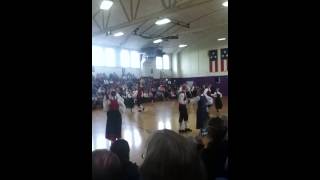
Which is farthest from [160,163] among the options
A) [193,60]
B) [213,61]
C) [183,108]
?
[193,60]

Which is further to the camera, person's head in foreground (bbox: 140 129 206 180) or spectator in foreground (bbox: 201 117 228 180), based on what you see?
spectator in foreground (bbox: 201 117 228 180)

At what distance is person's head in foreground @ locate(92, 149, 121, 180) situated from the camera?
0.93 meters

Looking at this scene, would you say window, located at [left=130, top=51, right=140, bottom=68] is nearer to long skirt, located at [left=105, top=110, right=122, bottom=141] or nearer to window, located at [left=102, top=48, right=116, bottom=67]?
window, located at [left=102, top=48, right=116, bottom=67]

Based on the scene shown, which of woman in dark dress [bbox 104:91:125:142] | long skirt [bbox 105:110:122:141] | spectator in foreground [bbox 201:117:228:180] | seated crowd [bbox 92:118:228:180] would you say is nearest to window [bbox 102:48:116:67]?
woman in dark dress [bbox 104:91:125:142]

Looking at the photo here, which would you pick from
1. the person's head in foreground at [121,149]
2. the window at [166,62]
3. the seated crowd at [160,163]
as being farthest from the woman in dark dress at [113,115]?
the window at [166,62]

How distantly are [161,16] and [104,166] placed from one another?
7832mm

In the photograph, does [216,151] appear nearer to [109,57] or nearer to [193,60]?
[109,57]

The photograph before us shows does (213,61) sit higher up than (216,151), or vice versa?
(213,61)

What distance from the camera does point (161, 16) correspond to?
27.5ft

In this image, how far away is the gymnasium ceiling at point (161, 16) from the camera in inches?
301

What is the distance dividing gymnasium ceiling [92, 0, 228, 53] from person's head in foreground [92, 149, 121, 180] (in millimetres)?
3912
